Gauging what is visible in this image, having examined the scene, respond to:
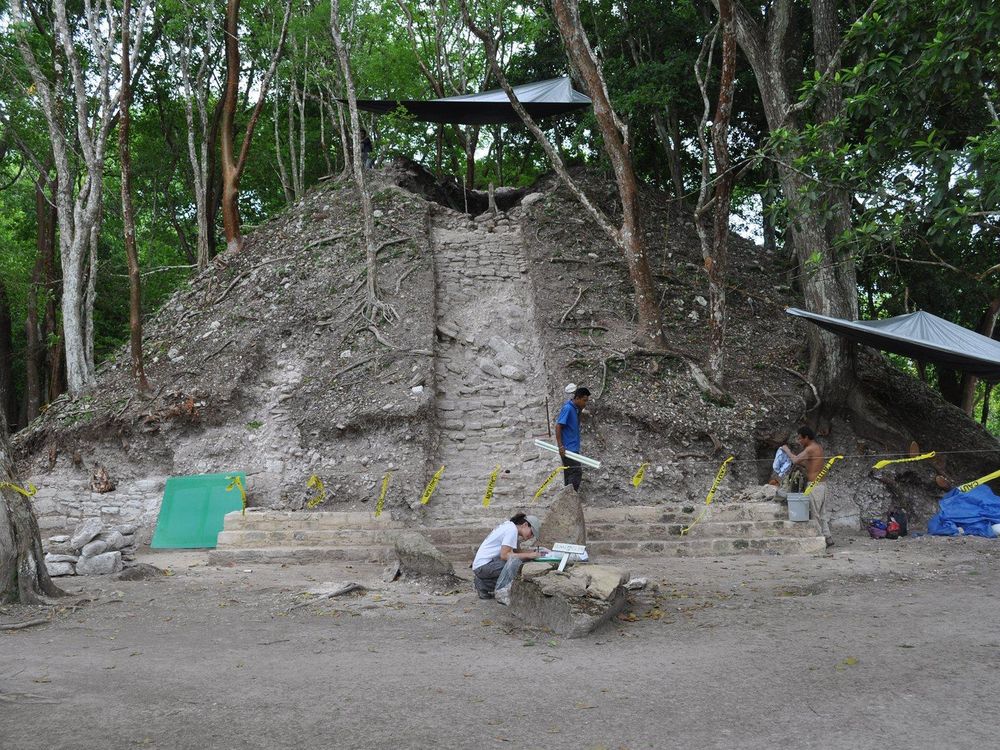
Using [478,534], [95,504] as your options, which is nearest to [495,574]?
[478,534]

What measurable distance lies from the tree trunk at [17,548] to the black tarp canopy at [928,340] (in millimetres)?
7734

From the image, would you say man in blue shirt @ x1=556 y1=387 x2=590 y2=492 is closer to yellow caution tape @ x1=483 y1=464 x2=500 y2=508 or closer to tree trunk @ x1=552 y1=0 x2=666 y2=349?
yellow caution tape @ x1=483 y1=464 x2=500 y2=508

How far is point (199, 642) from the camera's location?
17.5ft

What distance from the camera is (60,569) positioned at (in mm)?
7574

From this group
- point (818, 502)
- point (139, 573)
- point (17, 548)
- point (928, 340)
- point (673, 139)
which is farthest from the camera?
point (673, 139)

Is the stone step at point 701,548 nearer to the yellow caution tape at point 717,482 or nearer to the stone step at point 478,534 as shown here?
the stone step at point 478,534

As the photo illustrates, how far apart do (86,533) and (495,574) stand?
4.61m

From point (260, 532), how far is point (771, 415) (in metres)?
6.52

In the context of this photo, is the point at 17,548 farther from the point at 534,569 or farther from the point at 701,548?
the point at 701,548

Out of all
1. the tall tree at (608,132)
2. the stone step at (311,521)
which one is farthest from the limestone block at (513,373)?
the stone step at (311,521)

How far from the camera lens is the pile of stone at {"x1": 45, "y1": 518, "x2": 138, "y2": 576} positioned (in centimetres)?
759

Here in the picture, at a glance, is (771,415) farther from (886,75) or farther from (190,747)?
(190,747)

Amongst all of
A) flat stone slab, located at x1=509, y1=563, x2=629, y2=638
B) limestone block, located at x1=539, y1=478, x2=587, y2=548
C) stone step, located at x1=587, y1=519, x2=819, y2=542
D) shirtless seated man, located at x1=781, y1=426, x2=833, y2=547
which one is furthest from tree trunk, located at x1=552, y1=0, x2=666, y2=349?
flat stone slab, located at x1=509, y1=563, x2=629, y2=638

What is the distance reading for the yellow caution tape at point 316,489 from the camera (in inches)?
361
